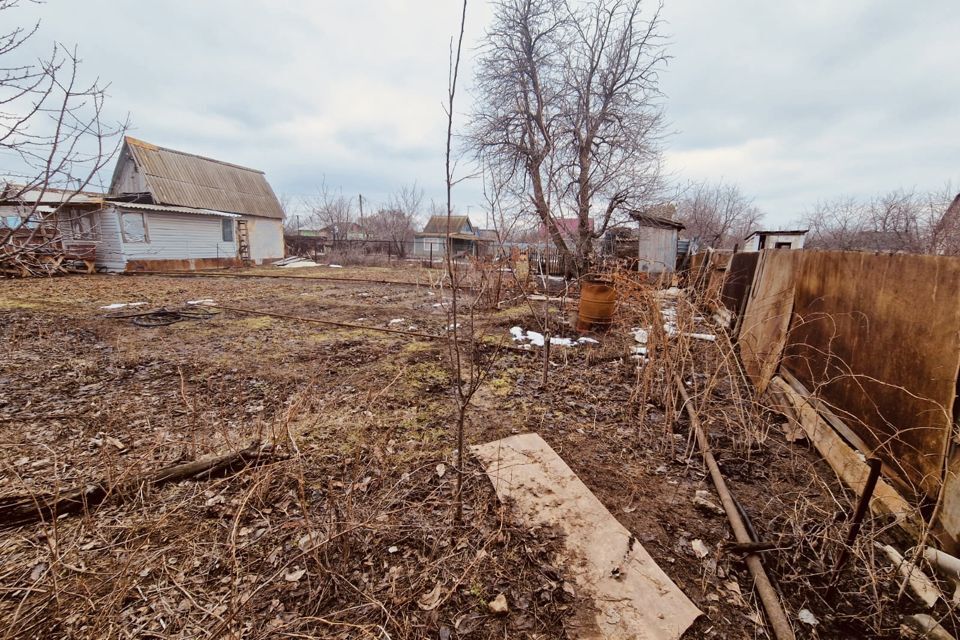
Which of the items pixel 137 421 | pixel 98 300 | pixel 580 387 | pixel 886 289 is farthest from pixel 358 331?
pixel 98 300

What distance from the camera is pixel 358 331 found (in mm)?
6297

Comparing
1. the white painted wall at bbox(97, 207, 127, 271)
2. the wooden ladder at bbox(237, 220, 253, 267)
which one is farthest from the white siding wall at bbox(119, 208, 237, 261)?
the wooden ladder at bbox(237, 220, 253, 267)

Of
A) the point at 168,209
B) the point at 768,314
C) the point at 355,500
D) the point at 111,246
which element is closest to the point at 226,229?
the point at 168,209

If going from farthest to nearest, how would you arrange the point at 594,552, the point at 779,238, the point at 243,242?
the point at 243,242 < the point at 779,238 < the point at 594,552

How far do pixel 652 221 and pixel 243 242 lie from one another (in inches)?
803

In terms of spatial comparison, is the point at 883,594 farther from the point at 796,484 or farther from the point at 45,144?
the point at 45,144

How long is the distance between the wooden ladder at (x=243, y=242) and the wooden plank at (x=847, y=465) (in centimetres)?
2277

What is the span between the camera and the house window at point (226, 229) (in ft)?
61.4

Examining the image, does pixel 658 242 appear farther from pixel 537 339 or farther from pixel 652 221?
pixel 537 339

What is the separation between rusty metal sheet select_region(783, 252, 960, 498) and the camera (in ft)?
6.27

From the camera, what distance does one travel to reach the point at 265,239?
2191 cm

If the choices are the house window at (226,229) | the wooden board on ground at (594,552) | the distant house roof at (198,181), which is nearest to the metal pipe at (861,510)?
the wooden board on ground at (594,552)

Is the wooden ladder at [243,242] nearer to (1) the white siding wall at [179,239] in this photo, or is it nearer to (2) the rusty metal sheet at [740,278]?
(1) the white siding wall at [179,239]

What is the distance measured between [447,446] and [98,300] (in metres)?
10.1
